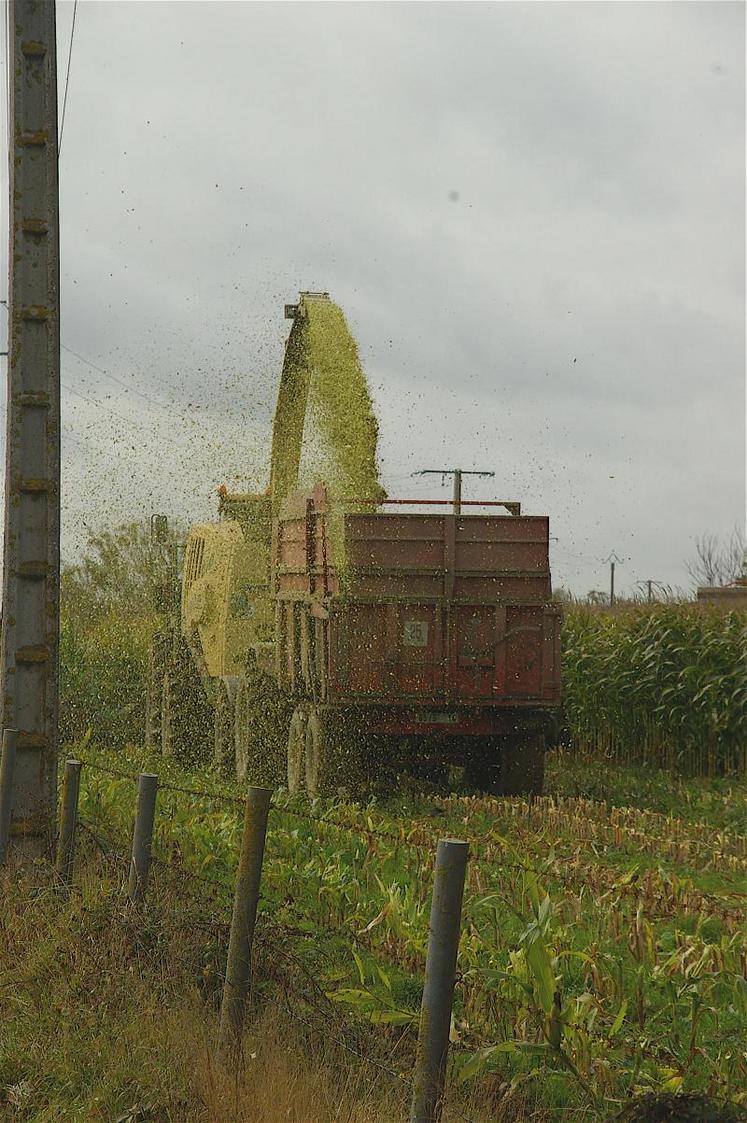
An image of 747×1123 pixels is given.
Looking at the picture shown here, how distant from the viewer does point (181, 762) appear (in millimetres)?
19297

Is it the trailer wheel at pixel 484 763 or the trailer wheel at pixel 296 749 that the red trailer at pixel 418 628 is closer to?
the trailer wheel at pixel 296 749

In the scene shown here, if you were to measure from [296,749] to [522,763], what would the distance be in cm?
210

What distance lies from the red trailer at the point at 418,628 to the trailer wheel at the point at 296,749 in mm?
381

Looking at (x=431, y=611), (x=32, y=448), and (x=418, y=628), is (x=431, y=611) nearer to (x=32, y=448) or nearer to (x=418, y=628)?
(x=418, y=628)

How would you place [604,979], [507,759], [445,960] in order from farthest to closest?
1. [507,759]
2. [604,979]
3. [445,960]

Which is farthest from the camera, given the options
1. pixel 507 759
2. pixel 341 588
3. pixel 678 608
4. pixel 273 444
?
pixel 678 608

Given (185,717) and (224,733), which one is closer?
(224,733)

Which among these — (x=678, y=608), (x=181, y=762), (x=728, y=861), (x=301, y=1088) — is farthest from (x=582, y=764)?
(x=301, y=1088)

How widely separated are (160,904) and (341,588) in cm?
622

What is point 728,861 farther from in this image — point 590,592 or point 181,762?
point 590,592

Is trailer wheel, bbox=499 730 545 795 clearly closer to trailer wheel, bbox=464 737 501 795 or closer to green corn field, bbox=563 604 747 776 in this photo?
trailer wheel, bbox=464 737 501 795

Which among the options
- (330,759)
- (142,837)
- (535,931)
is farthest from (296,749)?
(535,931)

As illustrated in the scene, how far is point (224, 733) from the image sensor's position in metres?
17.1

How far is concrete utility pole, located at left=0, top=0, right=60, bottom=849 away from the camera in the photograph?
9.20 meters
